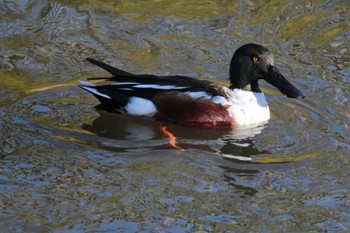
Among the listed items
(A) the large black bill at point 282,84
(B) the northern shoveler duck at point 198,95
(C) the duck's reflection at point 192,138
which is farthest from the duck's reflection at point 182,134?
(A) the large black bill at point 282,84

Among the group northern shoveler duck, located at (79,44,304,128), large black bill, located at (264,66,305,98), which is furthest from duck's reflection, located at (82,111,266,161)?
large black bill, located at (264,66,305,98)

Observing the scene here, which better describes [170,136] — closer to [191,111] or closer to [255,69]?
[191,111]

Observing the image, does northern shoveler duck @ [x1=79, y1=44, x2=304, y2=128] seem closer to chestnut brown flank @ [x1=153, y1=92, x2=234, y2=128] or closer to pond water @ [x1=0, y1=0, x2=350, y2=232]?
chestnut brown flank @ [x1=153, y1=92, x2=234, y2=128]

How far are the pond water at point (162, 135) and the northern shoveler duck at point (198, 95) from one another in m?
0.15

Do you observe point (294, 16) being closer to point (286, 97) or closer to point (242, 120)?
point (286, 97)

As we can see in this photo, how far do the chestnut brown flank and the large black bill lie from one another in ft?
2.14

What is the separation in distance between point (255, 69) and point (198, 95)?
755 millimetres

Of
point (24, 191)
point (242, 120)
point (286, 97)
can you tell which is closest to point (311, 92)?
point (286, 97)

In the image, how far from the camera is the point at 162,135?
9.30 m

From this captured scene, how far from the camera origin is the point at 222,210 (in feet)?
24.4

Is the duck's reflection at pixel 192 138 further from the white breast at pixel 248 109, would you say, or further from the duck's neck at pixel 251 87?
the duck's neck at pixel 251 87

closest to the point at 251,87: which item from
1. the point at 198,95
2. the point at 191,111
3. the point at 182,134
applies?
the point at 198,95

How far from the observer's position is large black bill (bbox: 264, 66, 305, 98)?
954cm

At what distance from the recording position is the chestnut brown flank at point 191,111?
9.51 meters
